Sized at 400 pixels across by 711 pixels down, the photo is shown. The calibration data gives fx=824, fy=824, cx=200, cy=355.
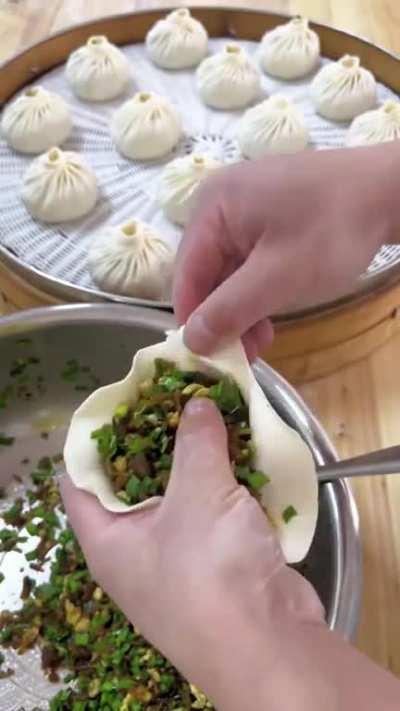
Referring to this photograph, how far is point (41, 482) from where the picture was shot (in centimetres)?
92

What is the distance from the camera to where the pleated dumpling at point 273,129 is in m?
1.20

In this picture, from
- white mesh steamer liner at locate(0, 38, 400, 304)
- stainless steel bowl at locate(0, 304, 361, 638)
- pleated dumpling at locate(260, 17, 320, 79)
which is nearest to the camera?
stainless steel bowl at locate(0, 304, 361, 638)

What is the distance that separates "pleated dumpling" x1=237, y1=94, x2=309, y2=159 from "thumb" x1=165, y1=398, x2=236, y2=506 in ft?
2.33

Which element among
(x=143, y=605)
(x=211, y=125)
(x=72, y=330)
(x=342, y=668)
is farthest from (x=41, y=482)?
(x=211, y=125)

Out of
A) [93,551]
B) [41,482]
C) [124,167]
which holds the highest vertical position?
[93,551]

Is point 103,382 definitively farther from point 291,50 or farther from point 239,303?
point 291,50

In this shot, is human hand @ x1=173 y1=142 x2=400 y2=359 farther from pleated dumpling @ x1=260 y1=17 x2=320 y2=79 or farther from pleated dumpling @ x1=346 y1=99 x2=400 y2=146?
pleated dumpling @ x1=260 y1=17 x2=320 y2=79

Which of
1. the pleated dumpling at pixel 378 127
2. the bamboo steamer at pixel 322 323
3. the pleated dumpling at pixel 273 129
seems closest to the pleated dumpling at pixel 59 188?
the bamboo steamer at pixel 322 323

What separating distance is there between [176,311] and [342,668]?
0.35m

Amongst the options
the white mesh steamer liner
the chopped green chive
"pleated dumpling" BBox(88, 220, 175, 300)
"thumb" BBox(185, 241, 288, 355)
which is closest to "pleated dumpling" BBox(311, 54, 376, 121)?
the white mesh steamer liner

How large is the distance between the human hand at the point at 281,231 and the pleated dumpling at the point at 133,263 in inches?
12.1

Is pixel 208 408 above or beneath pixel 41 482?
above

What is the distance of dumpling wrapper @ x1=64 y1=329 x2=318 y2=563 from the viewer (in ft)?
2.08

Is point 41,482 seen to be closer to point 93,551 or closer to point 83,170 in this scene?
point 93,551
